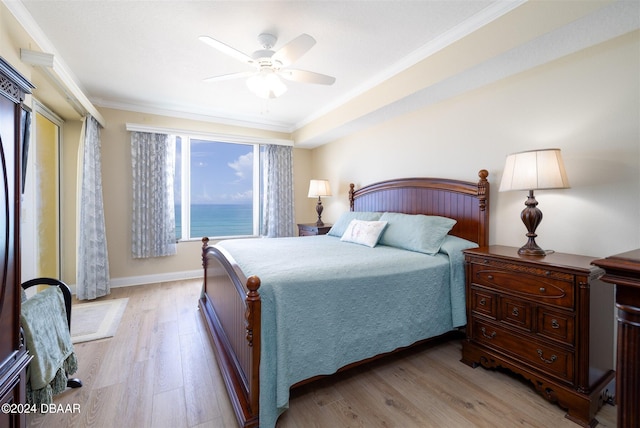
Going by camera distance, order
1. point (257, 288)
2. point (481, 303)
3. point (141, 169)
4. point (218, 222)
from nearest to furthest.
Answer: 1. point (257, 288)
2. point (481, 303)
3. point (141, 169)
4. point (218, 222)

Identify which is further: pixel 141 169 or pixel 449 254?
pixel 141 169

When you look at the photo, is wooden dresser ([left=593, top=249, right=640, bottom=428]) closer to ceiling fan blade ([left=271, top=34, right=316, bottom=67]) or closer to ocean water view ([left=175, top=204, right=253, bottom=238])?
ceiling fan blade ([left=271, top=34, right=316, bottom=67])

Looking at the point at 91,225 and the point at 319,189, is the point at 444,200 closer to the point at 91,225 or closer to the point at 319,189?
the point at 319,189

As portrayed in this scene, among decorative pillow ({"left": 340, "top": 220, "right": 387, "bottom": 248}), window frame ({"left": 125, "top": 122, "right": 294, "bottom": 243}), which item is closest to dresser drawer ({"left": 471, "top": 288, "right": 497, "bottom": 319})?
decorative pillow ({"left": 340, "top": 220, "right": 387, "bottom": 248})

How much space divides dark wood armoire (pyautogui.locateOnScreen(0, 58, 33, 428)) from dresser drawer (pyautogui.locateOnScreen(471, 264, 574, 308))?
2.53m

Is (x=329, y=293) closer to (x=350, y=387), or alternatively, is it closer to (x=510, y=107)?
(x=350, y=387)

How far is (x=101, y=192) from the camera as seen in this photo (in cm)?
375

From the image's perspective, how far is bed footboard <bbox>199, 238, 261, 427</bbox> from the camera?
1.45 metres

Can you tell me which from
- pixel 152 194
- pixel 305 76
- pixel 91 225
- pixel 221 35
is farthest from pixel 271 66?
pixel 91 225

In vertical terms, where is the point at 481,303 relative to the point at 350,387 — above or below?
above

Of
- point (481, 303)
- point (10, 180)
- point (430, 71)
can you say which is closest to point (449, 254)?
point (481, 303)

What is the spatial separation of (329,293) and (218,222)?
3810 millimetres

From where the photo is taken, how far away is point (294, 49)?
204 cm

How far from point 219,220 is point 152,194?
3.92ft
